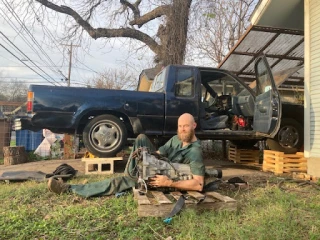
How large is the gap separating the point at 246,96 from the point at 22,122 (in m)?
4.80

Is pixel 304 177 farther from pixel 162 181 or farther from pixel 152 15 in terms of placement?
pixel 152 15

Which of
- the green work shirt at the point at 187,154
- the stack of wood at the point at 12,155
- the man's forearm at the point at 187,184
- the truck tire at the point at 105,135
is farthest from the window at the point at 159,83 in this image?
the stack of wood at the point at 12,155

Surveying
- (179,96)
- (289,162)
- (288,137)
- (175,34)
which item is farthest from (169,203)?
(175,34)

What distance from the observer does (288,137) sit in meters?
6.68

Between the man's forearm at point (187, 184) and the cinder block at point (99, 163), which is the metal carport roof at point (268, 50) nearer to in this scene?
the cinder block at point (99, 163)

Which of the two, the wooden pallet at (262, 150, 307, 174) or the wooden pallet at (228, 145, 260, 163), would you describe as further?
the wooden pallet at (228, 145, 260, 163)

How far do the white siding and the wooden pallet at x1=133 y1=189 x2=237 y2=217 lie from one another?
3420mm

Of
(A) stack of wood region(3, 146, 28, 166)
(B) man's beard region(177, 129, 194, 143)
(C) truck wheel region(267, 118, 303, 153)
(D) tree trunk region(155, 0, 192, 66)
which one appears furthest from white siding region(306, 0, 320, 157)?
(A) stack of wood region(3, 146, 28, 166)

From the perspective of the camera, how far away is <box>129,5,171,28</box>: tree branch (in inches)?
496

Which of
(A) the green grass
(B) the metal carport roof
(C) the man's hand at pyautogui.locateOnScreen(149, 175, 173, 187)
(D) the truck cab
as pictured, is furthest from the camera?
(B) the metal carport roof

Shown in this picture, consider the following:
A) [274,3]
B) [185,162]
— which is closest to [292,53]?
[274,3]

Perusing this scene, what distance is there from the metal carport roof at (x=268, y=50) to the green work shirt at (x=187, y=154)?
4380 millimetres

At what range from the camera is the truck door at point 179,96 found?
6.23 metres

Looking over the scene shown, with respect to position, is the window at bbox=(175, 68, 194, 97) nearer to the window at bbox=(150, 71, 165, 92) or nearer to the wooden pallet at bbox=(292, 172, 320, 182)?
Result: the window at bbox=(150, 71, 165, 92)
